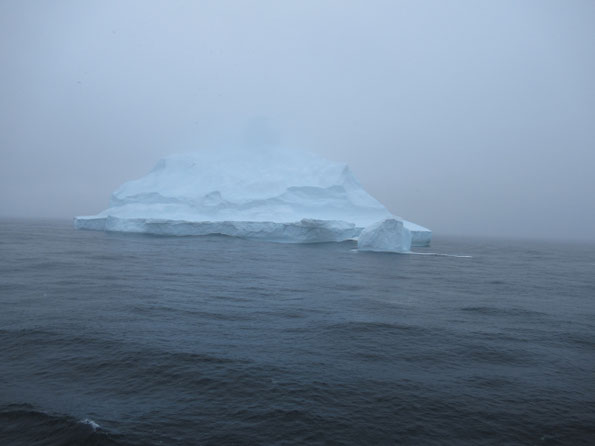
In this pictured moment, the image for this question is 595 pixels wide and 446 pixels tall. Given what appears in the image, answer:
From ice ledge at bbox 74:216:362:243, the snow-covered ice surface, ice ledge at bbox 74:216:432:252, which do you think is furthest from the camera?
ice ledge at bbox 74:216:362:243

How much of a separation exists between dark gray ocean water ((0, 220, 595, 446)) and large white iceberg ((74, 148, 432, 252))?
23.6 meters

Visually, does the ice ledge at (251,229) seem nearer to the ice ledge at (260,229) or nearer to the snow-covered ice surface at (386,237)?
the ice ledge at (260,229)

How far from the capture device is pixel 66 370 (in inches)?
253

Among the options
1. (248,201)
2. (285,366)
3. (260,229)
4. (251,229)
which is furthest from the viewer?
(248,201)

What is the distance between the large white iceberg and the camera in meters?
39.0

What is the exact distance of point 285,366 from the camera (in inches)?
274

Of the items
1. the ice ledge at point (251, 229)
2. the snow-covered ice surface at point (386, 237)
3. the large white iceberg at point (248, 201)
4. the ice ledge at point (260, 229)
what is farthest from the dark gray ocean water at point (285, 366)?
the large white iceberg at point (248, 201)

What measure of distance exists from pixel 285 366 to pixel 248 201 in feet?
123

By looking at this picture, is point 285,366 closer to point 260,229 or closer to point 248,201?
point 260,229

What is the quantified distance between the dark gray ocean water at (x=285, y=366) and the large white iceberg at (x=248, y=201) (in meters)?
23.6

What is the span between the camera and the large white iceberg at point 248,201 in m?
39.0

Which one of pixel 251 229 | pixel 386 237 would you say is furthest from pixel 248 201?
pixel 386 237

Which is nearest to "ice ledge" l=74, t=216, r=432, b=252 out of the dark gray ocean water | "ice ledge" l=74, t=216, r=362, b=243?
"ice ledge" l=74, t=216, r=362, b=243

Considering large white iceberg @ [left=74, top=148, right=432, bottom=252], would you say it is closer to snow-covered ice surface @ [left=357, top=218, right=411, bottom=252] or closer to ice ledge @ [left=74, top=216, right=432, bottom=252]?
ice ledge @ [left=74, top=216, right=432, bottom=252]
